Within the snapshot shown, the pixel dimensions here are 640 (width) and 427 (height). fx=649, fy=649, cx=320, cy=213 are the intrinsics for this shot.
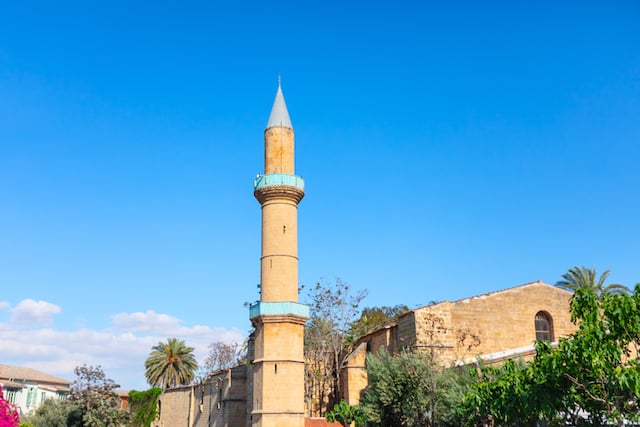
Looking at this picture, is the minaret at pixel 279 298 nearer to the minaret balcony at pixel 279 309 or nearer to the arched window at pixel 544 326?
the minaret balcony at pixel 279 309

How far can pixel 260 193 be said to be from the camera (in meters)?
28.2

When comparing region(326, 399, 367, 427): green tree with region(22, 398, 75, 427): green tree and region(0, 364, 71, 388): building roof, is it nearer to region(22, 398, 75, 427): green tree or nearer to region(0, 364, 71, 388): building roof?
region(22, 398, 75, 427): green tree

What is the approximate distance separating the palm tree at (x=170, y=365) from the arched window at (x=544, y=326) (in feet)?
96.4

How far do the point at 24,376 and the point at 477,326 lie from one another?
42110mm

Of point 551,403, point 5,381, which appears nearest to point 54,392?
point 5,381

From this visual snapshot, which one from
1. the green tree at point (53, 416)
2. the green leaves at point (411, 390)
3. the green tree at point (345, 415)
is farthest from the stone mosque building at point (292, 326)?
the green tree at point (53, 416)

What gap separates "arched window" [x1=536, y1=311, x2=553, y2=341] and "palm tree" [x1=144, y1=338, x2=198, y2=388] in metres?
29.4

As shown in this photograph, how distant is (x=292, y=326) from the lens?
26.2m

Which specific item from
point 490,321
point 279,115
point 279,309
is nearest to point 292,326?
point 279,309

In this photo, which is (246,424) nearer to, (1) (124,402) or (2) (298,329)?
(2) (298,329)

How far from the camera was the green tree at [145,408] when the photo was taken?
40188mm

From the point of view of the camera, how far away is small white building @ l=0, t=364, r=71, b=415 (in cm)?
4931

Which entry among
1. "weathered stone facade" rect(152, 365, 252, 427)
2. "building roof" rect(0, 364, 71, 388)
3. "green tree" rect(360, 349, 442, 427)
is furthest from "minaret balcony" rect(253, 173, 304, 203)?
"building roof" rect(0, 364, 71, 388)

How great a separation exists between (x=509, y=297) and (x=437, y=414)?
8.07 metres
